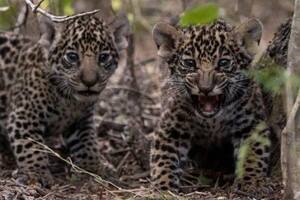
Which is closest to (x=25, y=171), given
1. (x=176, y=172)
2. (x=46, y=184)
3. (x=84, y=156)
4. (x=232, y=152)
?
(x=46, y=184)

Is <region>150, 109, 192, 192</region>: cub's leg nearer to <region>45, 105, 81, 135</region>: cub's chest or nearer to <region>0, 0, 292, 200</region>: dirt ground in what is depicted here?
<region>0, 0, 292, 200</region>: dirt ground

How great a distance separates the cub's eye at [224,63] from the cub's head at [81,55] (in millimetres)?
1435

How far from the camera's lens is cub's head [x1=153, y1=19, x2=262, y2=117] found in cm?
779

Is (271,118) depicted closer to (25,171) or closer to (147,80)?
(25,171)

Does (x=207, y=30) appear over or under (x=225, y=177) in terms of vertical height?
over

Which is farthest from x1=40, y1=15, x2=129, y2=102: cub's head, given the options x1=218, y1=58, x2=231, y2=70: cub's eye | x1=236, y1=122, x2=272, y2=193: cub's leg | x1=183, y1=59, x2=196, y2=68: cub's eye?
x1=236, y1=122, x2=272, y2=193: cub's leg

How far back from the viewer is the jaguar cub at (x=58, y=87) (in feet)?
28.8

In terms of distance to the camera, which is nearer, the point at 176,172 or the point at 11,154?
the point at 176,172

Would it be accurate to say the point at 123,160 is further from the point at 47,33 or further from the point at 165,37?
the point at 165,37

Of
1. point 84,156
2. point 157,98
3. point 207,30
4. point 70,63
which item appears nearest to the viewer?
point 207,30

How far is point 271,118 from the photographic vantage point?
900cm

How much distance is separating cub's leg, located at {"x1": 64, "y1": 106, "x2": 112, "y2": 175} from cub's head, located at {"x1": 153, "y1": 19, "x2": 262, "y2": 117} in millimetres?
1792

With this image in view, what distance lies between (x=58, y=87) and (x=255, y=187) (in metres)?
2.48

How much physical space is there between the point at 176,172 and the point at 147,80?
15.3ft
